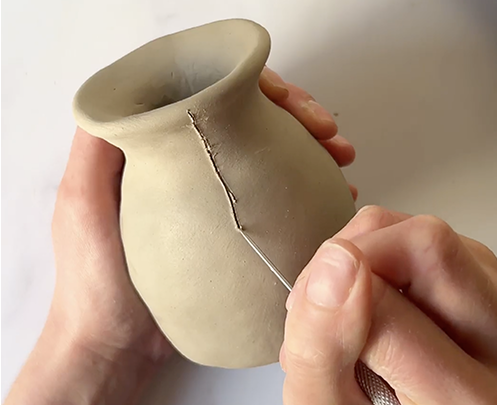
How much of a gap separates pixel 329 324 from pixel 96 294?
463mm

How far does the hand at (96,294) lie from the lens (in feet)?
2.55

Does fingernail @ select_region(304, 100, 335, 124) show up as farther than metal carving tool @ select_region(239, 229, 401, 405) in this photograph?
Yes

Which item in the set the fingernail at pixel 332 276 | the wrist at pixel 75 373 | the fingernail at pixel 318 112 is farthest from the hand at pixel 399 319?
the wrist at pixel 75 373

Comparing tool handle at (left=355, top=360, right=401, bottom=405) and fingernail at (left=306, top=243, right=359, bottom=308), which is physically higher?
fingernail at (left=306, top=243, right=359, bottom=308)

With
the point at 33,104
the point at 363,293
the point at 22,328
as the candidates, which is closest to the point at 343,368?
the point at 363,293

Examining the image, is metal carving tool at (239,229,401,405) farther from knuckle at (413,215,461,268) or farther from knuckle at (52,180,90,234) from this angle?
knuckle at (52,180,90,234)

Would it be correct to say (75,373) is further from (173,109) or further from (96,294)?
(173,109)

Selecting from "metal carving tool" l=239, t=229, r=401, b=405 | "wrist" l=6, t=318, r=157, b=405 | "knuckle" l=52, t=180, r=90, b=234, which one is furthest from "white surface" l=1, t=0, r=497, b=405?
"metal carving tool" l=239, t=229, r=401, b=405

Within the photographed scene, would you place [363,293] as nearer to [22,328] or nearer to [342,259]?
[342,259]

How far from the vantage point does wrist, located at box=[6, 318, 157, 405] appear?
830mm

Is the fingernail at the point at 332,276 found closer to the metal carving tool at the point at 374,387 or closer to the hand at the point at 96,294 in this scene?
the metal carving tool at the point at 374,387

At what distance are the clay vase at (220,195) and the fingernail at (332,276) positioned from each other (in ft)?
0.52

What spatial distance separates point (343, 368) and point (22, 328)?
0.73 meters

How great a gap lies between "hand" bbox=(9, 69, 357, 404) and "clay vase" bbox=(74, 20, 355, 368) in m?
0.13
